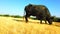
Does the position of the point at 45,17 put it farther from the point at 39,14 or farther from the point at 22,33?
the point at 22,33

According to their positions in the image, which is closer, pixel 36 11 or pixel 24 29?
pixel 24 29

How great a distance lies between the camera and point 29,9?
86.9ft

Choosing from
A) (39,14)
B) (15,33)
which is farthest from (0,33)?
(39,14)

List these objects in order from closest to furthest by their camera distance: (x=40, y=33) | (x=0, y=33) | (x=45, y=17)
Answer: (x=0, y=33) < (x=40, y=33) < (x=45, y=17)

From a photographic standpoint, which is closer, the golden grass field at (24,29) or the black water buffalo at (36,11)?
the golden grass field at (24,29)

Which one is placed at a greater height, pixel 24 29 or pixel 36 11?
pixel 36 11

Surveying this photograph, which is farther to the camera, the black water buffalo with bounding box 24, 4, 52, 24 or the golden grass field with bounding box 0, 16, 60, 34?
the black water buffalo with bounding box 24, 4, 52, 24

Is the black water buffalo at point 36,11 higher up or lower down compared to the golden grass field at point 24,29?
higher up

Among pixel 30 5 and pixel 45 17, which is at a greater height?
pixel 30 5

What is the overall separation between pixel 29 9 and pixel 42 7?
2.11m

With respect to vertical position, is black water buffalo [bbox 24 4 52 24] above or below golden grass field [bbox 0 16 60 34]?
above

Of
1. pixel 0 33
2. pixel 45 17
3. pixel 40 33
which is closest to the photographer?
pixel 0 33

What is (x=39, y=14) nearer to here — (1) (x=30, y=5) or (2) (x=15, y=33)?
(1) (x=30, y=5)

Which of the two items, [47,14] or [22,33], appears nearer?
[22,33]
